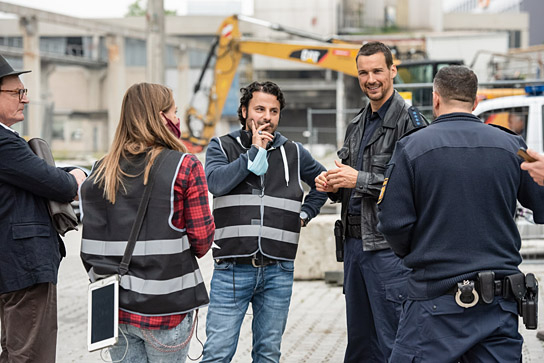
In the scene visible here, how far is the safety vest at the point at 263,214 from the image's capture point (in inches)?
174

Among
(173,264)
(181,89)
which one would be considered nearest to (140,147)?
(173,264)

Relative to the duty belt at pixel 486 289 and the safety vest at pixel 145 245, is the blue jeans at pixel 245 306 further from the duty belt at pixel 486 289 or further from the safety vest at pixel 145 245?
the duty belt at pixel 486 289

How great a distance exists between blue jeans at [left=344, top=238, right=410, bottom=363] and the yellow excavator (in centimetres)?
1494

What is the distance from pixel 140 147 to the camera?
3.64m

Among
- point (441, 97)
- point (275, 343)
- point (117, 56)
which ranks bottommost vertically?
point (275, 343)

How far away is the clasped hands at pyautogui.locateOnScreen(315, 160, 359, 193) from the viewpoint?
14.1ft

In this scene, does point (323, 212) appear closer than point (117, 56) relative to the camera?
Yes

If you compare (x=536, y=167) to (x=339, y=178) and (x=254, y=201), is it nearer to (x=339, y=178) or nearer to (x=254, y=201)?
(x=339, y=178)

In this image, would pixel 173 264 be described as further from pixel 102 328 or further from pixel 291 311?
pixel 291 311

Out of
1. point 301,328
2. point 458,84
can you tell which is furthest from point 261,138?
point 301,328

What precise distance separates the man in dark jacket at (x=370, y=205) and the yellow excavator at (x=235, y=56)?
48.2 ft

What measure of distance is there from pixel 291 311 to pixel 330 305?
48 cm

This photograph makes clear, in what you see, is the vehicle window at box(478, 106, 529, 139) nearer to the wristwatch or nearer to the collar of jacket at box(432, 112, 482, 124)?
the wristwatch

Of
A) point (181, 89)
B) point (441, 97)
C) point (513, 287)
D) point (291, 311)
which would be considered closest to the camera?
point (513, 287)
